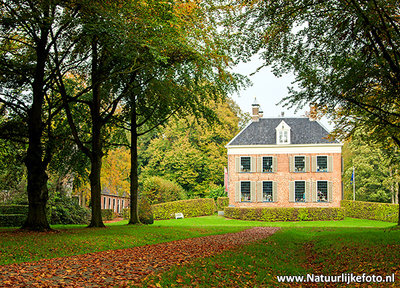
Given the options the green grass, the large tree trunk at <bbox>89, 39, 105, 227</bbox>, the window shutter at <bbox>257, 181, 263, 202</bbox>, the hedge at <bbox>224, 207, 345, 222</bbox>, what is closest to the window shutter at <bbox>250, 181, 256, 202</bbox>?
the window shutter at <bbox>257, 181, 263, 202</bbox>

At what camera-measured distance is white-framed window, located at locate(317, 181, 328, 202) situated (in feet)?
127

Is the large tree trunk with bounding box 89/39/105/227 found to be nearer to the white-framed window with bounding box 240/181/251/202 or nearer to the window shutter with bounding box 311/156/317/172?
the white-framed window with bounding box 240/181/251/202

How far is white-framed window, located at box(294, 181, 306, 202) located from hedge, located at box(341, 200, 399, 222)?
395 cm

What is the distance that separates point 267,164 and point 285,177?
83.2 inches

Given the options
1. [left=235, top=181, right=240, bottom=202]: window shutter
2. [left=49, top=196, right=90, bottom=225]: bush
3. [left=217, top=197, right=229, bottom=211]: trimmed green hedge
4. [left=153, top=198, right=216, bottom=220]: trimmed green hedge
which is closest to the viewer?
[left=49, top=196, right=90, bottom=225]: bush

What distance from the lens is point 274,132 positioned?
41250 millimetres

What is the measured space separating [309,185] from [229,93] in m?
19.8

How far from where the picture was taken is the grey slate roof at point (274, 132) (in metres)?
39.8

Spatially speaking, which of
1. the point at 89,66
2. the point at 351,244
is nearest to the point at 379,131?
the point at 351,244

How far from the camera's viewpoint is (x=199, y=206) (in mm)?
41406

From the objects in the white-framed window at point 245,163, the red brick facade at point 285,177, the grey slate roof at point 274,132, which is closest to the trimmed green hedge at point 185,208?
the red brick facade at point 285,177

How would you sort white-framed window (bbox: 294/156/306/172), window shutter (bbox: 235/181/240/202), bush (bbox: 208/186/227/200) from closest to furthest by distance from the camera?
1. white-framed window (bbox: 294/156/306/172)
2. window shutter (bbox: 235/181/240/202)
3. bush (bbox: 208/186/227/200)

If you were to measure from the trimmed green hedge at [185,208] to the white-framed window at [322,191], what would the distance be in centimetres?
1081

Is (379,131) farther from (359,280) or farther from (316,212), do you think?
(316,212)
